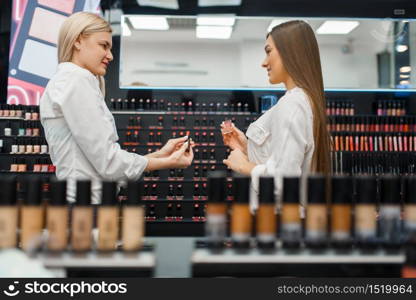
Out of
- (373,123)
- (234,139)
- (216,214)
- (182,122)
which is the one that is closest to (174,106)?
(182,122)

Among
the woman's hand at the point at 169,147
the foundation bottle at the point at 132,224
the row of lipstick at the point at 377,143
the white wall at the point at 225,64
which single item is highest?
the white wall at the point at 225,64

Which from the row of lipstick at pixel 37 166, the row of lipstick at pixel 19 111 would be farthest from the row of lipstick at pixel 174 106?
the row of lipstick at pixel 37 166

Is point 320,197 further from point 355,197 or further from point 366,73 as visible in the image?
point 366,73

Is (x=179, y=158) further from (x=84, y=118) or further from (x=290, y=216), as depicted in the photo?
(x=290, y=216)

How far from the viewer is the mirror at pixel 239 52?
6.34m

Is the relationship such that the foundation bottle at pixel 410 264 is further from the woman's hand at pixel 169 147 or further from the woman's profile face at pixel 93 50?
the woman's profile face at pixel 93 50

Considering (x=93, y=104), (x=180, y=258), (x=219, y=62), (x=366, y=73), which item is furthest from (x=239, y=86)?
(x=180, y=258)

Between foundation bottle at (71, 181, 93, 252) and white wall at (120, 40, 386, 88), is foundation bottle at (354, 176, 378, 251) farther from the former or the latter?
white wall at (120, 40, 386, 88)

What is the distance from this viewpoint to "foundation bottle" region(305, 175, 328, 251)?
126cm

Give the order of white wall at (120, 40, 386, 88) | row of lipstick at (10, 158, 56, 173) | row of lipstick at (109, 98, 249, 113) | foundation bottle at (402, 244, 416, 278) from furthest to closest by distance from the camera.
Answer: white wall at (120, 40, 386, 88), row of lipstick at (109, 98, 249, 113), row of lipstick at (10, 158, 56, 173), foundation bottle at (402, 244, 416, 278)

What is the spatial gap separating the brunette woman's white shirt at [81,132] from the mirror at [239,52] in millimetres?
4495

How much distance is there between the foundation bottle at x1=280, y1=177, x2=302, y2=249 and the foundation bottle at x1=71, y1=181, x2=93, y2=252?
58cm

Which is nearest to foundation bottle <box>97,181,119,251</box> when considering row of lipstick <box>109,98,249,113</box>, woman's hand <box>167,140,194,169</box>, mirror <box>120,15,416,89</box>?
woman's hand <box>167,140,194,169</box>

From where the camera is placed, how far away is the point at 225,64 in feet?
20.9
